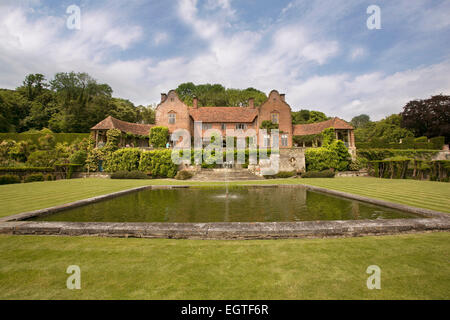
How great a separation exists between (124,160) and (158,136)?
643cm

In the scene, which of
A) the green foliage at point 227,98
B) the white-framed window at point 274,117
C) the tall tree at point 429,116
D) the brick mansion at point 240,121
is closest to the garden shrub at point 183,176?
the brick mansion at point 240,121

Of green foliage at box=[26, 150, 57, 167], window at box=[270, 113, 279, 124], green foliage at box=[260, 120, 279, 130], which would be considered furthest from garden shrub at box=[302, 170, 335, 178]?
green foliage at box=[26, 150, 57, 167]

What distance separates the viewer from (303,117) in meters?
51.5

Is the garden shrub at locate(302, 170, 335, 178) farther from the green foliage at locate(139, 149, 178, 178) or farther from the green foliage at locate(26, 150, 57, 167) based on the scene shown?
the green foliage at locate(26, 150, 57, 167)

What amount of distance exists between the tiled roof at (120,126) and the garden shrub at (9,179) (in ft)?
32.8

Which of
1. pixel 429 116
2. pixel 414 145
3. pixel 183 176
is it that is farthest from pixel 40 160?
pixel 429 116

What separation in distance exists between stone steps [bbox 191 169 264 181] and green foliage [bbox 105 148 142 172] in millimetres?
7457

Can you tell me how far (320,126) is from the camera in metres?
32.4

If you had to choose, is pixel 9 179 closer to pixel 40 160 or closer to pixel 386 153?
pixel 40 160

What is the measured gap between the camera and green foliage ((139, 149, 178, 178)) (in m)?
21.8

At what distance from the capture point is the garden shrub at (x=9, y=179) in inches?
631

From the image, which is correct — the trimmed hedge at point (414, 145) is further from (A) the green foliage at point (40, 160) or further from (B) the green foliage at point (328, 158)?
(A) the green foliage at point (40, 160)
